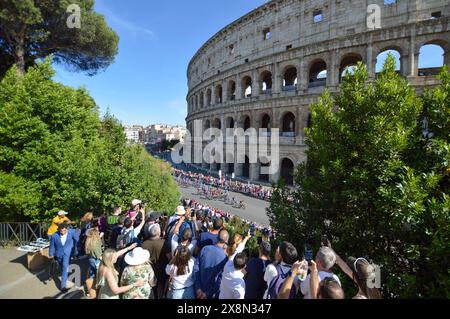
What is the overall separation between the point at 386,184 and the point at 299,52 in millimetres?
20253

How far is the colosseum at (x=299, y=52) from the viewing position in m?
17.4

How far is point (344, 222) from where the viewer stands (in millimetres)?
4910

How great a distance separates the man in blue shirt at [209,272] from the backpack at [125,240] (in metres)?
1.76

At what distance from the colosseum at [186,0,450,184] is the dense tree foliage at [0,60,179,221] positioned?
576 inches

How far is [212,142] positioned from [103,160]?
23.6 m

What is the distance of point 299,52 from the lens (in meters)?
21.5

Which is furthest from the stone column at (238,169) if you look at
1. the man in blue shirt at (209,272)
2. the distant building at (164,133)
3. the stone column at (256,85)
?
the distant building at (164,133)

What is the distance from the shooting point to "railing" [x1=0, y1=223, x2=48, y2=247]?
790cm

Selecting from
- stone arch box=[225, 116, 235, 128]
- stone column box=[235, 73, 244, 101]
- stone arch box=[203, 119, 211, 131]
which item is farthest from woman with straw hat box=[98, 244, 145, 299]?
stone arch box=[203, 119, 211, 131]

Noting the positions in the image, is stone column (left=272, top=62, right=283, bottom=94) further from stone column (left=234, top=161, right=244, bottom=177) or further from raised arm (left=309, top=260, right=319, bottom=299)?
raised arm (left=309, top=260, right=319, bottom=299)

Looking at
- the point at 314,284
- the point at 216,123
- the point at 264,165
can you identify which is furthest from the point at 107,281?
the point at 216,123
